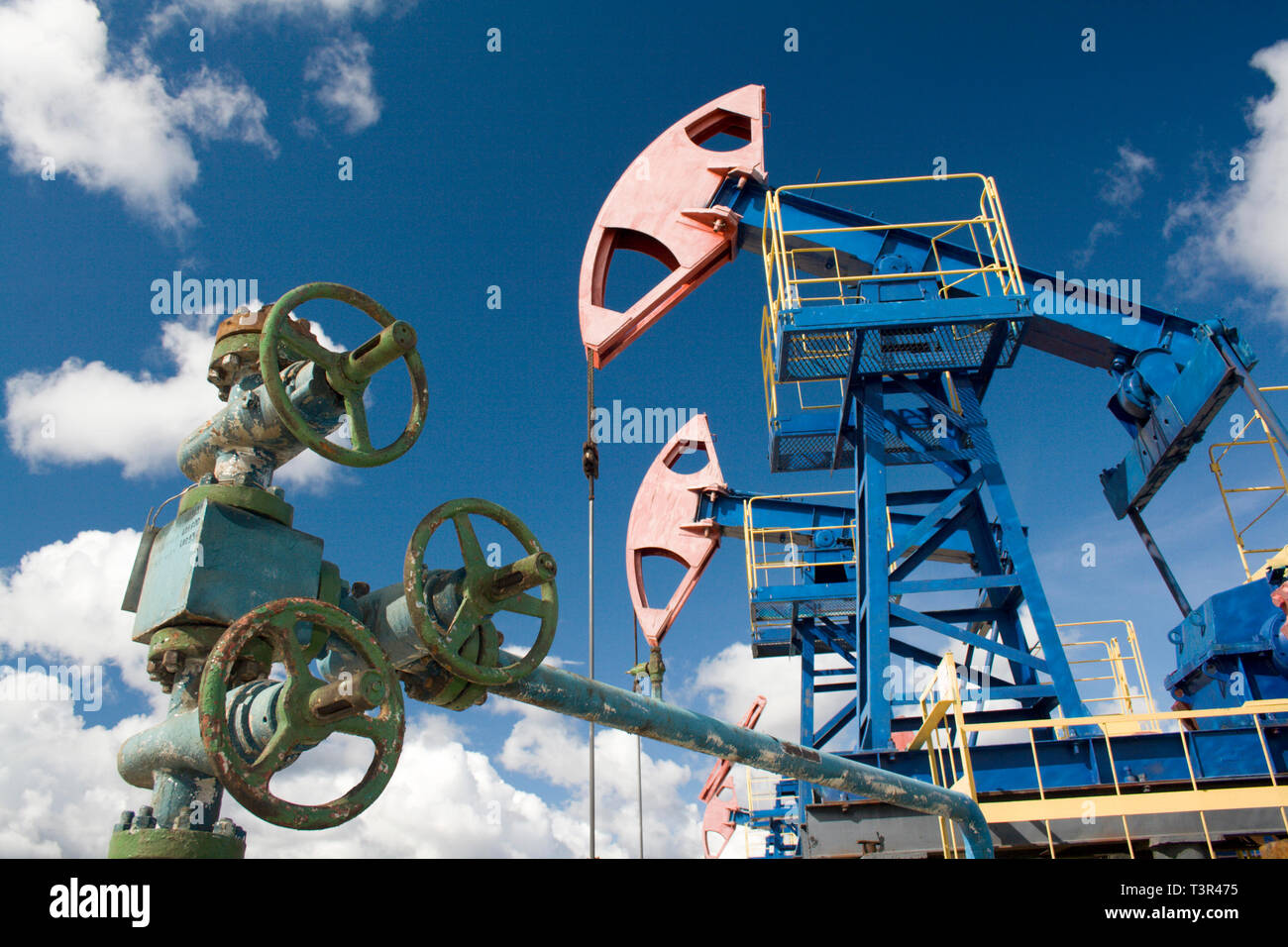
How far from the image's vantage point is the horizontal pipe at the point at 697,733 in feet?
8.44

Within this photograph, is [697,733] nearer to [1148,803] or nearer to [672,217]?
[1148,803]

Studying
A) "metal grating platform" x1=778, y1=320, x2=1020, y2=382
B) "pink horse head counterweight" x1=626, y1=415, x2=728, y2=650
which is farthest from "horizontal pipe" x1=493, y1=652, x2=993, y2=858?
"pink horse head counterweight" x1=626, y1=415, x2=728, y2=650

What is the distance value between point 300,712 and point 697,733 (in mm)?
1381

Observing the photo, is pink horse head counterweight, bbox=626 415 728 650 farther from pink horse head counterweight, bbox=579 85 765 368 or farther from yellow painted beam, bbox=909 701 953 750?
yellow painted beam, bbox=909 701 953 750

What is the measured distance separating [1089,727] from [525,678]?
6.79 meters

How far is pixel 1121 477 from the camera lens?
959 cm

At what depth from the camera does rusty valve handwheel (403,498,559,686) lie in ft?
7.31

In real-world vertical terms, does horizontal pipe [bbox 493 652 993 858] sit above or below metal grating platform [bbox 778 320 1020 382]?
below

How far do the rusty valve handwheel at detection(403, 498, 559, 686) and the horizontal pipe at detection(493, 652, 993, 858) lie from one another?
0.14m

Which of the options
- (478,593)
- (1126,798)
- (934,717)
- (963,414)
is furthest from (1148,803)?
(478,593)

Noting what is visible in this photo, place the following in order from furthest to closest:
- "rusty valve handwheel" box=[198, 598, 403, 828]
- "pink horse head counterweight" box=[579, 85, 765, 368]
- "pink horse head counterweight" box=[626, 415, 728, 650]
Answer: "pink horse head counterweight" box=[626, 415, 728, 650], "pink horse head counterweight" box=[579, 85, 765, 368], "rusty valve handwheel" box=[198, 598, 403, 828]

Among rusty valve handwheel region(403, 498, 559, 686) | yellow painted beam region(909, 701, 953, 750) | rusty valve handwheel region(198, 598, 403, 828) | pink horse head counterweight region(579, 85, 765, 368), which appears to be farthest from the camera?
pink horse head counterweight region(579, 85, 765, 368)
